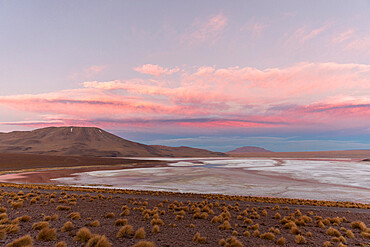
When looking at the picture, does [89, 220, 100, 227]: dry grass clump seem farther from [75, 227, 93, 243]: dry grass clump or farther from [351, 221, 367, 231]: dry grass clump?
[351, 221, 367, 231]: dry grass clump

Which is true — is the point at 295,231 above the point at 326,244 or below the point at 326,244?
below

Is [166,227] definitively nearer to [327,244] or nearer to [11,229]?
[11,229]

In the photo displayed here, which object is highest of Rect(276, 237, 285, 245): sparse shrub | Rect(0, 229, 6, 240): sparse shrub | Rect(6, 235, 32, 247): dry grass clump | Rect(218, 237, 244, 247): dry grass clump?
Rect(6, 235, 32, 247): dry grass clump

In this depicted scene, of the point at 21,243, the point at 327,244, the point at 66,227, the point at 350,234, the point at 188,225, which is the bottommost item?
the point at 188,225

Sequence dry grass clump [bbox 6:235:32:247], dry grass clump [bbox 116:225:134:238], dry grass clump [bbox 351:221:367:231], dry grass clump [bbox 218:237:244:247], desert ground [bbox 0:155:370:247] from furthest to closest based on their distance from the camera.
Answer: dry grass clump [bbox 351:221:367:231]
dry grass clump [bbox 116:225:134:238]
desert ground [bbox 0:155:370:247]
dry grass clump [bbox 218:237:244:247]
dry grass clump [bbox 6:235:32:247]

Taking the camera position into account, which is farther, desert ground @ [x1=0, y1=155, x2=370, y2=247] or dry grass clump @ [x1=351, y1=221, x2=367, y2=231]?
dry grass clump @ [x1=351, y1=221, x2=367, y2=231]

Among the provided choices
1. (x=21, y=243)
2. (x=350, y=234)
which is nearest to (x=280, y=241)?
(x=350, y=234)

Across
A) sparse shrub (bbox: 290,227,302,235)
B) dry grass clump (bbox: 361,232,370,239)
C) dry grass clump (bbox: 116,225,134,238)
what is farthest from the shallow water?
dry grass clump (bbox: 116,225,134,238)

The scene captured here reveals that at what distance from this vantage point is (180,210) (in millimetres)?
14805

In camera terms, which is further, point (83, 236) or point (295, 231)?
point (295, 231)

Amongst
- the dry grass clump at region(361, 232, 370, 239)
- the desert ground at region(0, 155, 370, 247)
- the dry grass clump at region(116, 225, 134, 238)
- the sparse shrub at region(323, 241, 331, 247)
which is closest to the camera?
the desert ground at region(0, 155, 370, 247)

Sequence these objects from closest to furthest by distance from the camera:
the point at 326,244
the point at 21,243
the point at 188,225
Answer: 1. the point at 21,243
2. the point at 326,244
3. the point at 188,225

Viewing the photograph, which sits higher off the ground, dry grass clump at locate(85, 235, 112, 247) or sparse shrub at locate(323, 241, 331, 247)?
dry grass clump at locate(85, 235, 112, 247)

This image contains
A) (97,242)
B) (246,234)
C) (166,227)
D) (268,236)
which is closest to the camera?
(97,242)
